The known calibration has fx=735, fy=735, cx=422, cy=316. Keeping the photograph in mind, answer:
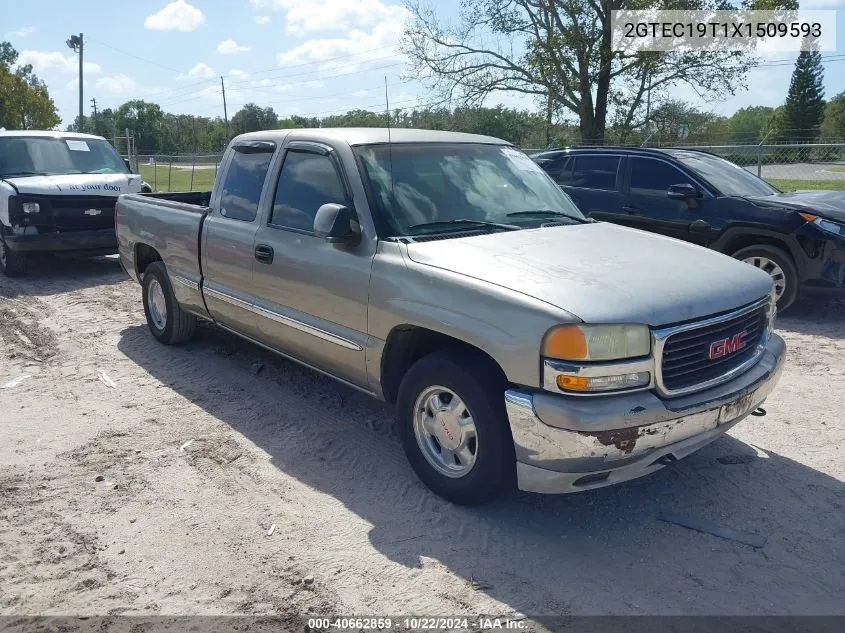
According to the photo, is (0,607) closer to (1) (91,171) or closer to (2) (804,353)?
(2) (804,353)

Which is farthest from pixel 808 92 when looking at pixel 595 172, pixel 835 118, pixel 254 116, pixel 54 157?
pixel 54 157

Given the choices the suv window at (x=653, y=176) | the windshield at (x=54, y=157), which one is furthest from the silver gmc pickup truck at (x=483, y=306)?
the windshield at (x=54, y=157)

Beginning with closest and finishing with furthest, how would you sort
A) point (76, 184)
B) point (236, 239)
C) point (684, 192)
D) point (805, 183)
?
point (236, 239)
point (684, 192)
point (76, 184)
point (805, 183)

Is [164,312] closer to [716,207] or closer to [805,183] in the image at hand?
[716,207]

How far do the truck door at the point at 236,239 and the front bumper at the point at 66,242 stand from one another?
16.9 ft

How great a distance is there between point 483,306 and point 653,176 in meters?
6.14

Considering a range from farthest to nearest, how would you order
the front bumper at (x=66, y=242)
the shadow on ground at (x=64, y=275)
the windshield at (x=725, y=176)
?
the front bumper at (x=66, y=242), the shadow on ground at (x=64, y=275), the windshield at (x=725, y=176)

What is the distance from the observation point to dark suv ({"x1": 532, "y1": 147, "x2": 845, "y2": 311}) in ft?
24.6

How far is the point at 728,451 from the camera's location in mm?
4477

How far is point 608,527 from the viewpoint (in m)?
3.65

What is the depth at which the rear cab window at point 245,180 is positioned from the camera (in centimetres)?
517

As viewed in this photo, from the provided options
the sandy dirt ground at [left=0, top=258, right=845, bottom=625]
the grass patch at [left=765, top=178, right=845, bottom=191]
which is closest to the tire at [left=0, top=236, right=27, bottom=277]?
the sandy dirt ground at [left=0, top=258, right=845, bottom=625]

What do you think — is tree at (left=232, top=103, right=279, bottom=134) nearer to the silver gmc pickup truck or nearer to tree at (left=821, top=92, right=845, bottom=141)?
the silver gmc pickup truck

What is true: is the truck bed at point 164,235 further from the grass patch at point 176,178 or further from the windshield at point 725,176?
the grass patch at point 176,178
